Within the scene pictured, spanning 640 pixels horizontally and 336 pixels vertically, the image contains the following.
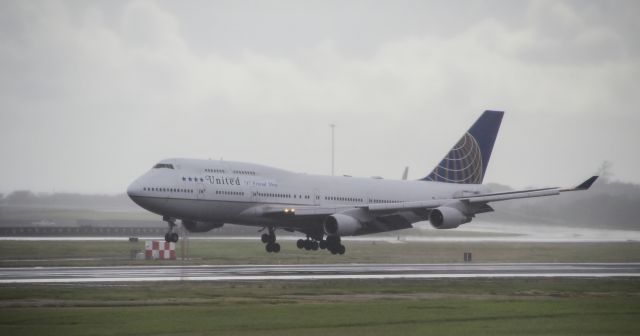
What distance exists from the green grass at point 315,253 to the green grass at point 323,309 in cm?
1808

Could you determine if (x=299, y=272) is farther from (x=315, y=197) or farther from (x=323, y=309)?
(x=323, y=309)

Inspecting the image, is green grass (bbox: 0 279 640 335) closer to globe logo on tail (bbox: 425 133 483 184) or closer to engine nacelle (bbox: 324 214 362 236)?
engine nacelle (bbox: 324 214 362 236)

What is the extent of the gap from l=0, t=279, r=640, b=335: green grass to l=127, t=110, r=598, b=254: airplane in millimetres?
17017

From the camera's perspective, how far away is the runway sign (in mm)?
57625

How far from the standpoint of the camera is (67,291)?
111 feet

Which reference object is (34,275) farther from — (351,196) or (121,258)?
(351,196)

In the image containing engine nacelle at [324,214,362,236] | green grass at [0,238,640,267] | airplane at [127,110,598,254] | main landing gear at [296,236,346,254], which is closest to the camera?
airplane at [127,110,598,254]

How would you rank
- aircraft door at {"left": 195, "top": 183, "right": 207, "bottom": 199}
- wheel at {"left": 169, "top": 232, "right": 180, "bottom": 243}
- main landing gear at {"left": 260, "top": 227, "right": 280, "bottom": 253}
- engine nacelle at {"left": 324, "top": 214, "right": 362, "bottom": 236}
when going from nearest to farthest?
wheel at {"left": 169, "top": 232, "right": 180, "bottom": 243}, aircraft door at {"left": 195, "top": 183, "right": 207, "bottom": 199}, engine nacelle at {"left": 324, "top": 214, "right": 362, "bottom": 236}, main landing gear at {"left": 260, "top": 227, "right": 280, "bottom": 253}

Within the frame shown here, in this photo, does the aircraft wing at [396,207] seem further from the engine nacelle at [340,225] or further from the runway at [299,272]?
the runway at [299,272]

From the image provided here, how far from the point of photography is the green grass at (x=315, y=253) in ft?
183

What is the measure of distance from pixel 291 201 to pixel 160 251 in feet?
29.0

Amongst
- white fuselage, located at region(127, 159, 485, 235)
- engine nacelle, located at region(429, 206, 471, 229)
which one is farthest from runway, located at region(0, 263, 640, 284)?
white fuselage, located at region(127, 159, 485, 235)

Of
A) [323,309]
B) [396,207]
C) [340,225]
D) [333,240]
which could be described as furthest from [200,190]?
[323,309]

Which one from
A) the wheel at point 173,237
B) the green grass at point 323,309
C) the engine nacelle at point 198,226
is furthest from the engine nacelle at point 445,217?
the green grass at point 323,309
